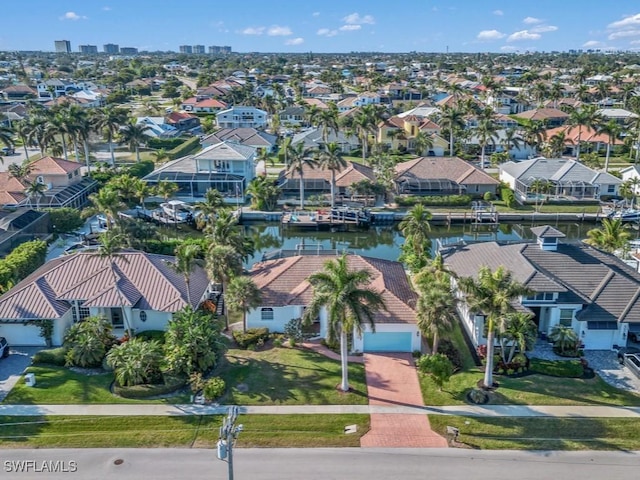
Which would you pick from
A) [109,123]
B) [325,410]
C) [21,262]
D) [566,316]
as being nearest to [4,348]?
[21,262]

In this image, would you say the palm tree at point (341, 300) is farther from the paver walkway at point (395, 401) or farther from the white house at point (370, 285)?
the paver walkway at point (395, 401)

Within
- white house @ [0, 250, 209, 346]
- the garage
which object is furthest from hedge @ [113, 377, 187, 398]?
the garage

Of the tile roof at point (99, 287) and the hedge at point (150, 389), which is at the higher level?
the tile roof at point (99, 287)

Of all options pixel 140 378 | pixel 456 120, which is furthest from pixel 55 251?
pixel 456 120

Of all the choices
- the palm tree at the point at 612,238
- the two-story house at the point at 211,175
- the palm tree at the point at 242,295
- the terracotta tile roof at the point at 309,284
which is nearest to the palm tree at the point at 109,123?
the two-story house at the point at 211,175

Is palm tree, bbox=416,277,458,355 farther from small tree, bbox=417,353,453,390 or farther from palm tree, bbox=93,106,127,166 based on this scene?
palm tree, bbox=93,106,127,166

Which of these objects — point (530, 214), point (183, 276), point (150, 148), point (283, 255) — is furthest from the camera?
point (150, 148)

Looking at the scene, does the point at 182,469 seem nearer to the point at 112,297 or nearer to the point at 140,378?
the point at 140,378
